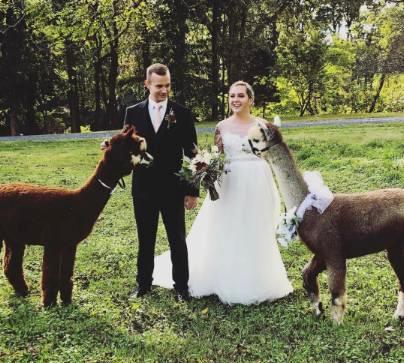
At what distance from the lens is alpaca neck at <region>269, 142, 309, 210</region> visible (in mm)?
4949

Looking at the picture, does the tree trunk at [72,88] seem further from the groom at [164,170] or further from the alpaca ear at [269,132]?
the alpaca ear at [269,132]

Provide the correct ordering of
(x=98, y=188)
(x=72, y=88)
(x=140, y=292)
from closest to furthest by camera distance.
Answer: (x=98, y=188) → (x=140, y=292) → (x=72, y=88)

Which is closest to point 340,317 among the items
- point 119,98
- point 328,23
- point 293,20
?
point 293,20

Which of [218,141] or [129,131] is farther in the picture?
[218,141]

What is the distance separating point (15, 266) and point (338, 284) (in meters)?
3.33

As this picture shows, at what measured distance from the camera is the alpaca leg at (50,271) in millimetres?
5145

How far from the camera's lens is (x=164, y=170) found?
542cm

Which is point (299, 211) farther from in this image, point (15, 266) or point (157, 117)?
point (15, 266)

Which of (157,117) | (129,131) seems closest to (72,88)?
(157,117)

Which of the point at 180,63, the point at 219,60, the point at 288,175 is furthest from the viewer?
the point at 219,60

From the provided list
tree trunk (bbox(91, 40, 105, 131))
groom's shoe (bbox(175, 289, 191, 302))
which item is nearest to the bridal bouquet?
groom's shoe (bbox(175, 289, 191, 302))

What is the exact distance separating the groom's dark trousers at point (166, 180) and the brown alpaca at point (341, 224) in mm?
884

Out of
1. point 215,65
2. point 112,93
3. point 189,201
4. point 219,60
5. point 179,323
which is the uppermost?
point 219,60

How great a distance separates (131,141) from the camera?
5.09m
